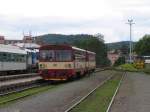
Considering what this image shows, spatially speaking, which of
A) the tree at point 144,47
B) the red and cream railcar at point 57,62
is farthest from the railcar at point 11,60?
the tree at point 144,47

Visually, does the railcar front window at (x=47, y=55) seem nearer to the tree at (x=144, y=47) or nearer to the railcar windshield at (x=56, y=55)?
the railcar windshield at (x=56, y=55)

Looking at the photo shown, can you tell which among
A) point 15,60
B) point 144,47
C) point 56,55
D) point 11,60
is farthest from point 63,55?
point 144,47

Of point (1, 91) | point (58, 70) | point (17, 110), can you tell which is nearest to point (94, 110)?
point (17, 110)

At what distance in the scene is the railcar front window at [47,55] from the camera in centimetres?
3653

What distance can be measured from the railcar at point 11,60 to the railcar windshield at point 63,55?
22.5 feet

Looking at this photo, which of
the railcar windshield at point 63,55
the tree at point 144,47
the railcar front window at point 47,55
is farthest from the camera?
the tree at point 144,47

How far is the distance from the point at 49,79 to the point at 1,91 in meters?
10.4

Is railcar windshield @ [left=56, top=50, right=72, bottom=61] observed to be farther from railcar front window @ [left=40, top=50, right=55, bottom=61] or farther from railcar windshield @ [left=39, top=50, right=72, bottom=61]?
railcar front window @ [left=40, top=50, right=55, bottom=61]

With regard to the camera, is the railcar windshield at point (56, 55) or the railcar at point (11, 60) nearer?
the railcar windshield at point (56, 55)

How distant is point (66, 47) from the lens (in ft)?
120

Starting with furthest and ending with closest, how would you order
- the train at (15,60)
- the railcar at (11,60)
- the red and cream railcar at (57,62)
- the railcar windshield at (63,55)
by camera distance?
1. the train at (15,60)
2. the railcar at (11,60)
3. the railcar windshield at (63,55)
4. the red and cream railcar at (57,62)

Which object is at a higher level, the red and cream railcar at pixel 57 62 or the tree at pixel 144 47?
the tree at pixel 144 47

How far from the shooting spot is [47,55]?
120 feet

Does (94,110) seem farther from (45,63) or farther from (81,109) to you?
(45,63)
